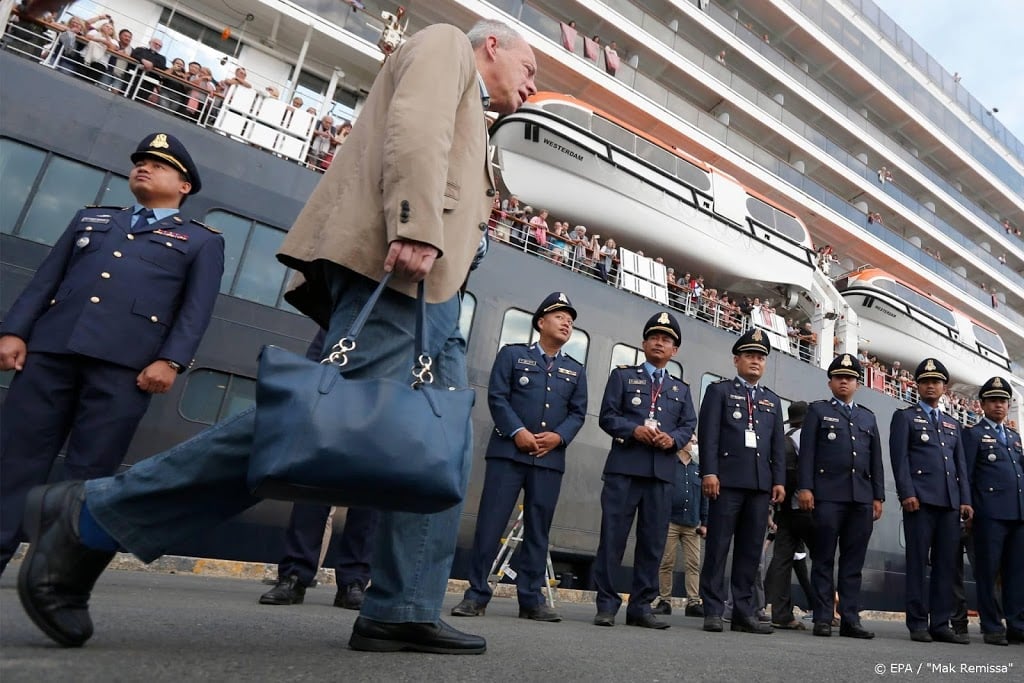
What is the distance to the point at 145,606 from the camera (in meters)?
1.76

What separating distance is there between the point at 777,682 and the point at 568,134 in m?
7.66

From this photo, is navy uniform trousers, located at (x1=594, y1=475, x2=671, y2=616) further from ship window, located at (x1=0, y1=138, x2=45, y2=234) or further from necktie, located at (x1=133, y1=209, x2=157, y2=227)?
ship window, located at (x1=0, y1=138, x2=45, y2=234)

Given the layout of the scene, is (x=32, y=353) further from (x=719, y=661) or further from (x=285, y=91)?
(x=285, y=91)

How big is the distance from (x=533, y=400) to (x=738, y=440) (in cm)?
125

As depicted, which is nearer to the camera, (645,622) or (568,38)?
(645,622)

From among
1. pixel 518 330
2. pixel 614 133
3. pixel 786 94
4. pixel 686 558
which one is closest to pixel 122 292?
pixel 518 330

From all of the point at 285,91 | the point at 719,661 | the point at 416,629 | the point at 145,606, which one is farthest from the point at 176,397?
the point at 285,91

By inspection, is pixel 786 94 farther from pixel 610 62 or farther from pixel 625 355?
pixel 625 355

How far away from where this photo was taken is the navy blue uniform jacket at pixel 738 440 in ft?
12.1

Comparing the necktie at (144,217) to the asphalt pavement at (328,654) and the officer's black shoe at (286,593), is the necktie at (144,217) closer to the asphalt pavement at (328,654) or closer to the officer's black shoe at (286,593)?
the asphalt pavement at (328,654)

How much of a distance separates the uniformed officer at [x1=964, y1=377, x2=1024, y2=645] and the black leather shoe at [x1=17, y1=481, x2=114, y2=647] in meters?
4.75

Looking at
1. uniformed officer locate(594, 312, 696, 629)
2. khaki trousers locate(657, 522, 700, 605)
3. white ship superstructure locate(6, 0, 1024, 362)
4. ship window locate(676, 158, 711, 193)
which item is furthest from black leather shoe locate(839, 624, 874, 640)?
white ship superstructure locate(6, 0, 1024, 362)

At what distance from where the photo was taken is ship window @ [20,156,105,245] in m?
4.38

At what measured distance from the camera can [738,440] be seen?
3.75 metres
